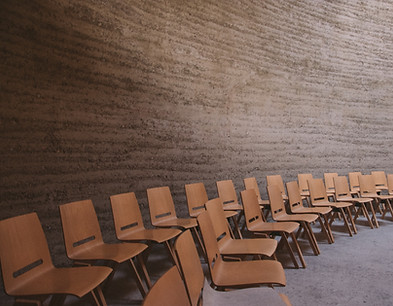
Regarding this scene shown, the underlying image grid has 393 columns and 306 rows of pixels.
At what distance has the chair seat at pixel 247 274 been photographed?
207 centimetres

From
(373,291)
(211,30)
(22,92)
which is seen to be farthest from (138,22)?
(373,291)

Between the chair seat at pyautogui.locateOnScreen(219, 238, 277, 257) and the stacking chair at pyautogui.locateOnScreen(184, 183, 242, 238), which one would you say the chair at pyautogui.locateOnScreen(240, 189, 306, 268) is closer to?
the chair seat at pyautogui.locateOnScreen(219, 238, 277, 257)

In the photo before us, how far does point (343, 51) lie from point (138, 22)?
5373 millimetres

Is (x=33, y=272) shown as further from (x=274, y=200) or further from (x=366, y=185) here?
(x=366, y=185)

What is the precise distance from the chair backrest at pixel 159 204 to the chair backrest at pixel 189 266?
2265 mm

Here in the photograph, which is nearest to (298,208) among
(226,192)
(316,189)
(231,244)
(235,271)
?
(316,189)

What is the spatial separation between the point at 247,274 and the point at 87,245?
1531 mm

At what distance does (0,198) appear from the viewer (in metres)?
3.34

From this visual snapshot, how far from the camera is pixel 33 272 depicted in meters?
2.35

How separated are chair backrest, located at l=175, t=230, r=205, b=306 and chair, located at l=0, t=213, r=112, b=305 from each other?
737 mm

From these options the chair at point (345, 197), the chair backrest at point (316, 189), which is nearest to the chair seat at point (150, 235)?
the chair backrest at point (316, 189)

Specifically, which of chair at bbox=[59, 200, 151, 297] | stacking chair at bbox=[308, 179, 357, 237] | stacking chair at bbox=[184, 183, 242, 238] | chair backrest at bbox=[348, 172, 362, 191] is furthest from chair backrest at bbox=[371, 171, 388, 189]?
chair at bbox=[59, 200, 151, 297]

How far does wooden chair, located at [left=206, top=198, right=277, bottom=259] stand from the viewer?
2.62m

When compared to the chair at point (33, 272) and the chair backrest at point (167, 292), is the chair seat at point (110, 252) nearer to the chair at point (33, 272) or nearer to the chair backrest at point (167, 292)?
the chair at point (33, 272)
